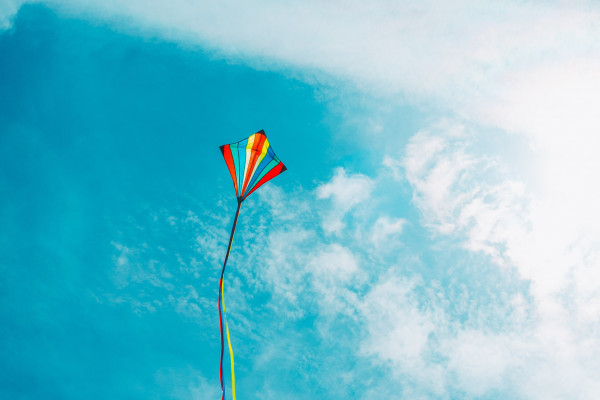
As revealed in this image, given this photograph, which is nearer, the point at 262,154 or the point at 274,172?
the point at 262,154

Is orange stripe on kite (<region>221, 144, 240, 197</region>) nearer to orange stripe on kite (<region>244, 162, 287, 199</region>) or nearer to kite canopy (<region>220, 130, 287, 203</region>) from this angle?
kite canopy (<region>220, 130, 287, 203</region>)

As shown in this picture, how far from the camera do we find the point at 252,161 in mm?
11086

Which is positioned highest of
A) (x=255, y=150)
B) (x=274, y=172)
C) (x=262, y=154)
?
(x=255, y=150)

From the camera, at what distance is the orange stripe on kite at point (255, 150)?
10.6 metres

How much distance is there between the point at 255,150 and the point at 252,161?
14.0 inches

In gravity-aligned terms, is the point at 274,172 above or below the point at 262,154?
below

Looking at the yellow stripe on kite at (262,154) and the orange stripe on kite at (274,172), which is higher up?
the yellow stripe on kite at (262,154)

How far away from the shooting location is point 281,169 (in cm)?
1079

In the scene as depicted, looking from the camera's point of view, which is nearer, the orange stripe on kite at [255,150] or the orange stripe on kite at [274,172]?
the orange stripe on kite at [255,150]

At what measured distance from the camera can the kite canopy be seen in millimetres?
10727

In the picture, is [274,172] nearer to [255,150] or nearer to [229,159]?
[255,150]

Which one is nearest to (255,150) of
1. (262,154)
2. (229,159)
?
(262,154)

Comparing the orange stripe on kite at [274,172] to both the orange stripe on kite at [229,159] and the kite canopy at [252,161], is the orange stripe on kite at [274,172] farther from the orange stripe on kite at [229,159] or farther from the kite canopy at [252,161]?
the orange stripe on kite at [229,159]

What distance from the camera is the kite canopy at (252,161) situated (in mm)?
10727
